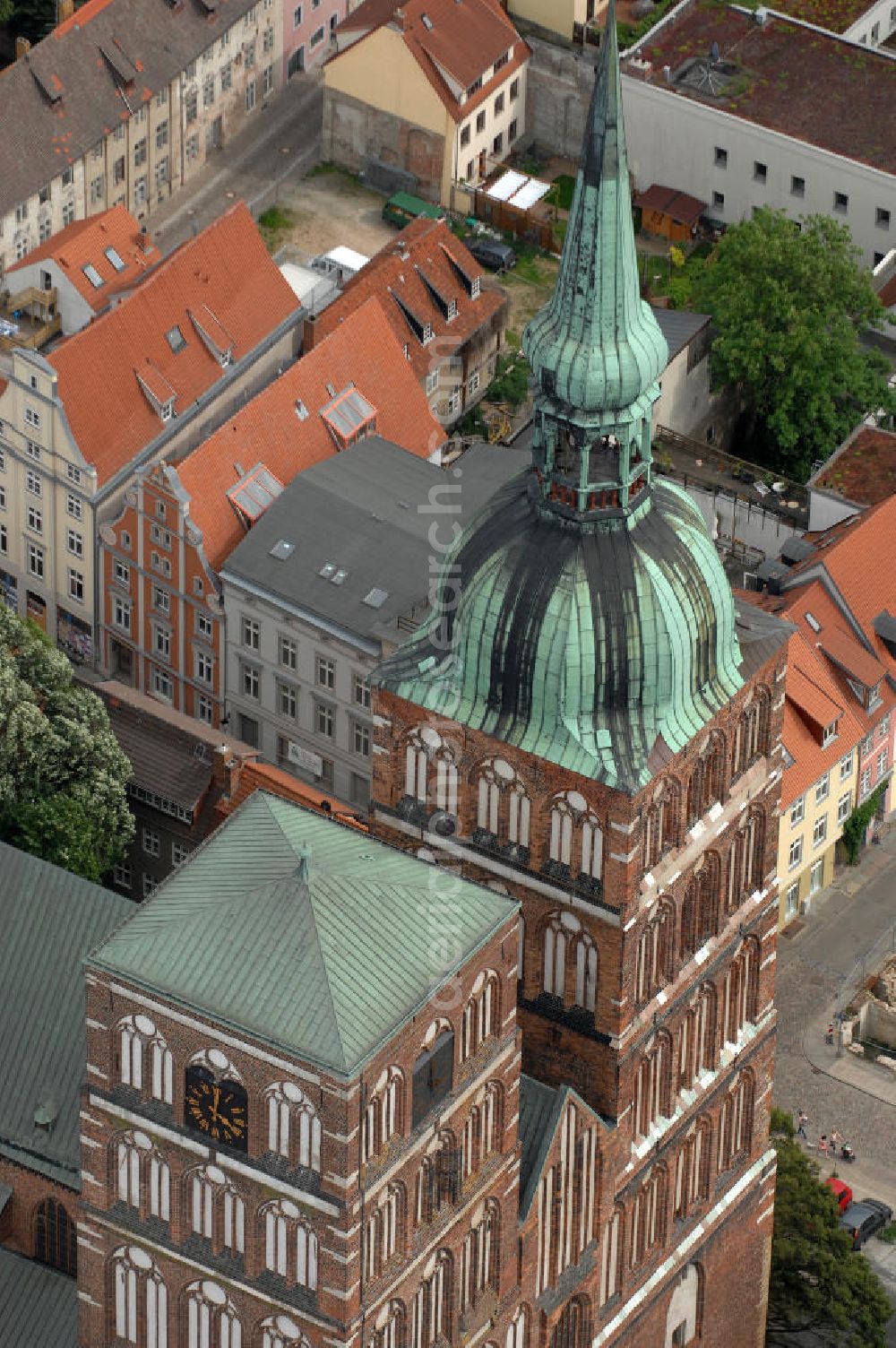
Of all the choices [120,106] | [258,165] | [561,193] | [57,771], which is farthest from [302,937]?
[258,165]

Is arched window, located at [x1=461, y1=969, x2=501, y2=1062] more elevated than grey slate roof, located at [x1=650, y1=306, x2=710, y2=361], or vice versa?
grey slate roof, located at [x1=650, y1=306, x2=710, y2=361]

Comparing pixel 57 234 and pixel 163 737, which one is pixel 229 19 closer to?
pixel 57 234

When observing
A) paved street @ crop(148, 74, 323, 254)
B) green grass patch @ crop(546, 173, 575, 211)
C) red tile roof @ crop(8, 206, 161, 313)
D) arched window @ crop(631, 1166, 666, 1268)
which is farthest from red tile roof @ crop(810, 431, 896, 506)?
arched window @ crop(631, 1166, 666, 1268)

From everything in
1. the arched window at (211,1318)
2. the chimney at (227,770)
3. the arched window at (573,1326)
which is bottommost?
the arched window at (573,1326)

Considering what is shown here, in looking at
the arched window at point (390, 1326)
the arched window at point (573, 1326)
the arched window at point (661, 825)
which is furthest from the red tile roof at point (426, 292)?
the arched window at point (390, 1326)

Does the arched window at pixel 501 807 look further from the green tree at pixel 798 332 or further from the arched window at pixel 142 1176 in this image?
the green tree at pixel 798 332

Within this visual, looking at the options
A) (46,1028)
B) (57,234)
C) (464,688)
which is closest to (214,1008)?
(464,688)

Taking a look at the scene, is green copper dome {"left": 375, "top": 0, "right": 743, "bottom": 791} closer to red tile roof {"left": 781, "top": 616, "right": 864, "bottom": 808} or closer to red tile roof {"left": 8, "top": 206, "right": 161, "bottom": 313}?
red tile roof {"left": 781, "top": 616, "right": 864, "bottom": 808}
